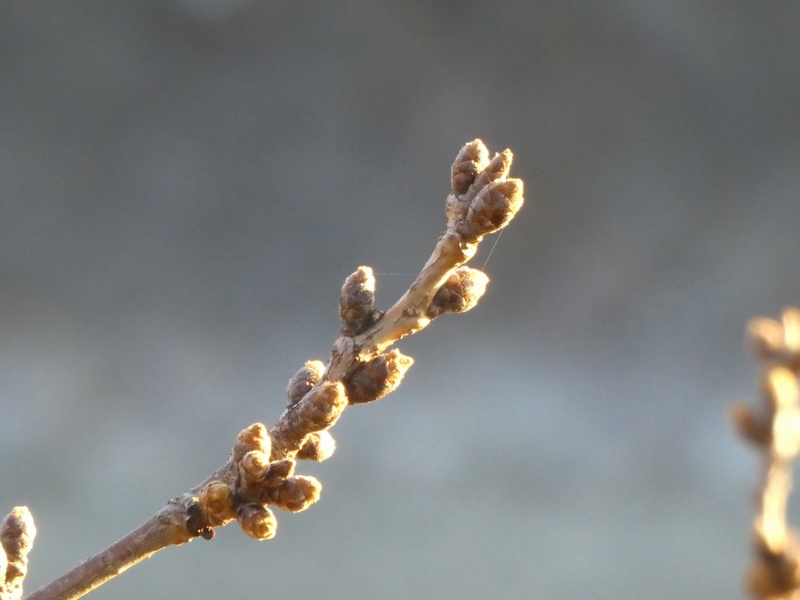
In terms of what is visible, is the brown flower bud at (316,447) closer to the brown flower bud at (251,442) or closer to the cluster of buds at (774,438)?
the brown flower bud at (251,442)

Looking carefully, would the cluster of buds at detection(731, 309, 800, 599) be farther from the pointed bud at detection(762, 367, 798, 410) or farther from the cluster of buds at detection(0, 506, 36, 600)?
the cluster of buds at detection(0, 506, 36, 600)

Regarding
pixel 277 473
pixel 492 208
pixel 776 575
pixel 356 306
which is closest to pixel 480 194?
pixel 492 208

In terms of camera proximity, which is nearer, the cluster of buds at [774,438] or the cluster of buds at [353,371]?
the cluster of buds at [774,438]

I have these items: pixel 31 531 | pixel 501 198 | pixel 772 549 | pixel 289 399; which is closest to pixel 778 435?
pixel 772 549

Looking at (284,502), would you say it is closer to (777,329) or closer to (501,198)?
(501,198)

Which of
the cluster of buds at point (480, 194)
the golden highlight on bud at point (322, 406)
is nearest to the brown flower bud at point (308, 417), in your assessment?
the golden highlight on bud at point (322, 406)

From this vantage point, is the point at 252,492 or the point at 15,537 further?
the point at 15,537

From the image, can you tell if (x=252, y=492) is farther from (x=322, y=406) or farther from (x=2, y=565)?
(x=2, y=565)
